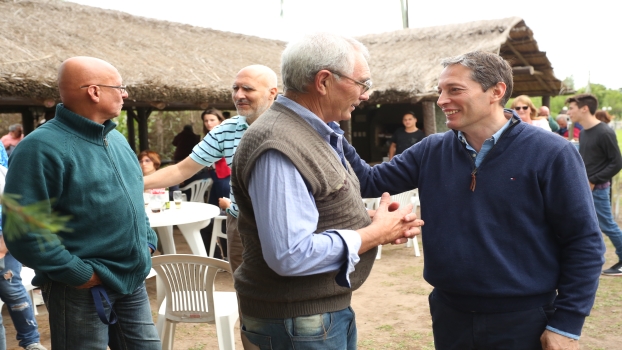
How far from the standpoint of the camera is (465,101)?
2.13 meters

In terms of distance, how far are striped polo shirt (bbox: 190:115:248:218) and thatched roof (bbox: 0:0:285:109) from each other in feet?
13.2

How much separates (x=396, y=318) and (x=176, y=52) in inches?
257

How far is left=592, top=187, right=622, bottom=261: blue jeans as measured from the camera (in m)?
6.20

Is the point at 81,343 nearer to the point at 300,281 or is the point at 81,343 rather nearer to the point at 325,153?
the point at 300,281

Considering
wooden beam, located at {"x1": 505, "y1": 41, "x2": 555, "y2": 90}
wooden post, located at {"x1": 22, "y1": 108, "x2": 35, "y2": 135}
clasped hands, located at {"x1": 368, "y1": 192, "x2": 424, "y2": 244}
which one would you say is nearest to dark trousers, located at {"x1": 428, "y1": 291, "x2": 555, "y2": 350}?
clasped hands, located at {"x1": 368, "y1": 192, "x2": 424, "y2": 244}

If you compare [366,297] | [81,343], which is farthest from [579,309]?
[366,297]

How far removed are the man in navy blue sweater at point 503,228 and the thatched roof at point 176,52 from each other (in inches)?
230

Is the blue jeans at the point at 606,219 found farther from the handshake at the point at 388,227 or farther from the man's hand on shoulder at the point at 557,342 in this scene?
the handshake at the point at 388,227

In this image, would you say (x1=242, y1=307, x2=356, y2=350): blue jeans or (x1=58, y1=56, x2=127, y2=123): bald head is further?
(x1=58, y1=56, x2=127, y2=123): bald head

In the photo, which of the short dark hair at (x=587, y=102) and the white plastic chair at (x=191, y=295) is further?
the short dark hair at (x=587, y=102)

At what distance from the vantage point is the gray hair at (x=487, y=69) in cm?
215

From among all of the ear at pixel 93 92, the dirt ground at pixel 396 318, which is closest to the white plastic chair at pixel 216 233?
the dirt ground at pixel 396 318

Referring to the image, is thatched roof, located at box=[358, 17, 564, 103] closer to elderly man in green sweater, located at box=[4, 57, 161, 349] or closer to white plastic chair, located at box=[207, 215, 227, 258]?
white plastic chair, located at box=[207, 215, 227, 258]

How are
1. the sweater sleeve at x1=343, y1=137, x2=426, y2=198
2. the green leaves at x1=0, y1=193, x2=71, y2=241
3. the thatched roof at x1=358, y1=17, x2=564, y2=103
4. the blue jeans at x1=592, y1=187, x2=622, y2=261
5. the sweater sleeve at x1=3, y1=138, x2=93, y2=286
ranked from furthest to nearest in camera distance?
the thatched roof at x1=358, y1=17, x2=564, y2=103 → the blue jeans at x1=592, y1=187, x2=622, y2=261 → the sweater sleeve at x1=343, y1=137, x2=426, y2=198 → the sweater sleeve at x1=3, y1=138, x2=93, y2=286 → the green leaves at x1=0, y1=193, x2=71, y2=241
